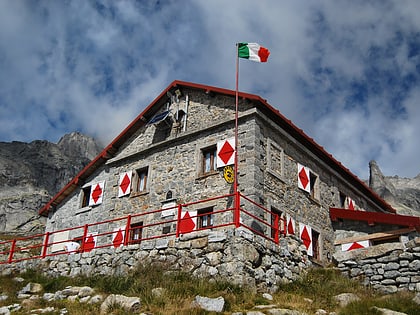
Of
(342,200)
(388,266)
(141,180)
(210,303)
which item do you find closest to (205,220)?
(141,180)

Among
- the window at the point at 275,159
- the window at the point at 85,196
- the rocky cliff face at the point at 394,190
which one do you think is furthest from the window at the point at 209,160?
the rocky cliff face at the point at 394,190

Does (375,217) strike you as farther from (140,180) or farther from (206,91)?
(140,180)

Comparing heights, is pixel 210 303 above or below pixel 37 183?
below

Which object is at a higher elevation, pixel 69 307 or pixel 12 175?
pixel 12 175

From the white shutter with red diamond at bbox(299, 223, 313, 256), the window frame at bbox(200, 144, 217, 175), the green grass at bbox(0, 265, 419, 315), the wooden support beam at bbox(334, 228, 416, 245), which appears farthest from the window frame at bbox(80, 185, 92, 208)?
the wooden support beam at bbox(334, 228, 416, 245)

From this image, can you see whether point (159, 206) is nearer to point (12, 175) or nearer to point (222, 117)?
point (222, 117)

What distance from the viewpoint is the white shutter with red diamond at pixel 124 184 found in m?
19.4

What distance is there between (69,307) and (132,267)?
8.55 feet

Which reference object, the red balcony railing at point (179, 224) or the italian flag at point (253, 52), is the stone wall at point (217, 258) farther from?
the italian flag at point (253, 52)

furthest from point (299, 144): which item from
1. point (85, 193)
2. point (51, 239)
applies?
point (51, 239)

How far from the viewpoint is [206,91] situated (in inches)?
719

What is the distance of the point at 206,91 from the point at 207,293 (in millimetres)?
9283

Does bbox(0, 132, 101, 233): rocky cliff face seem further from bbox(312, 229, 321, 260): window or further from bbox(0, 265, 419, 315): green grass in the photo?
bbox(0, 265, 419, 315): green grass

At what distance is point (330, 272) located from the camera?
13695mm
